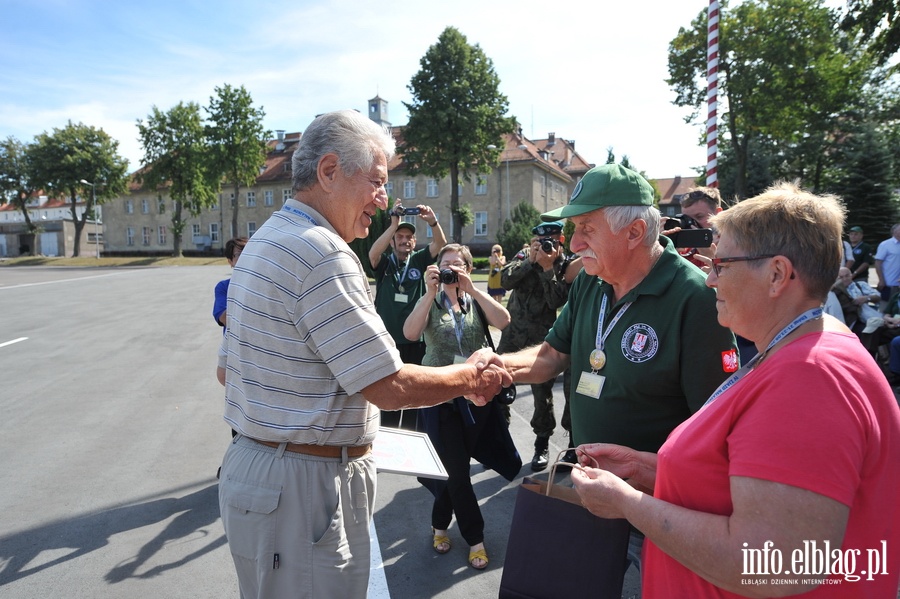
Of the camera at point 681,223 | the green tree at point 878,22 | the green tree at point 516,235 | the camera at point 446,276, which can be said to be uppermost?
the green tree at point 878,22

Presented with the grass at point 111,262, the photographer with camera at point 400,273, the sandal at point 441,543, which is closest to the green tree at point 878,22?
the photographer with camera at point 400,273

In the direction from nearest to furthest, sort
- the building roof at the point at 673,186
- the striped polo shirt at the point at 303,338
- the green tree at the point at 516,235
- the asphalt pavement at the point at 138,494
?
1. the striped polo shirt at the point at 303,338
2. the asphalt pavement at the point at 138,494
3. the green tree at the point at 516,235
4. the building roof at the point at 673,186

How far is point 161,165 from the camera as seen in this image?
5344cm

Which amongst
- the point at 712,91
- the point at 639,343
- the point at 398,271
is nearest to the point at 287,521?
the point at 639,343

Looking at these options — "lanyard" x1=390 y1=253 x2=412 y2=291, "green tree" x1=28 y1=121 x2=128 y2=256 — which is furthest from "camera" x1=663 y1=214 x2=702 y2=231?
"green tree" x1=28 y1=121 x2=128 y2=256

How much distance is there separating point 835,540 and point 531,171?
53090 mm

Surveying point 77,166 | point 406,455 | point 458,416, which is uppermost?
point 77,166

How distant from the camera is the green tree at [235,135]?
171ft

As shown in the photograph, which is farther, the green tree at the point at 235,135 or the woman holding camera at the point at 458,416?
the green tree at the point at 235,135

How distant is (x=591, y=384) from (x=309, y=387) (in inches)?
47.5

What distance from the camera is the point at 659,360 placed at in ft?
7.29

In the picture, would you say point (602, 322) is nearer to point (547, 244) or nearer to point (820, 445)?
point (820, 445)

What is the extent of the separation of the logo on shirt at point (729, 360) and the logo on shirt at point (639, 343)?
9.9 inches

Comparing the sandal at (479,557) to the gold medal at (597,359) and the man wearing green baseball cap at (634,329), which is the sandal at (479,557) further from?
the gold medal at (597,359)
